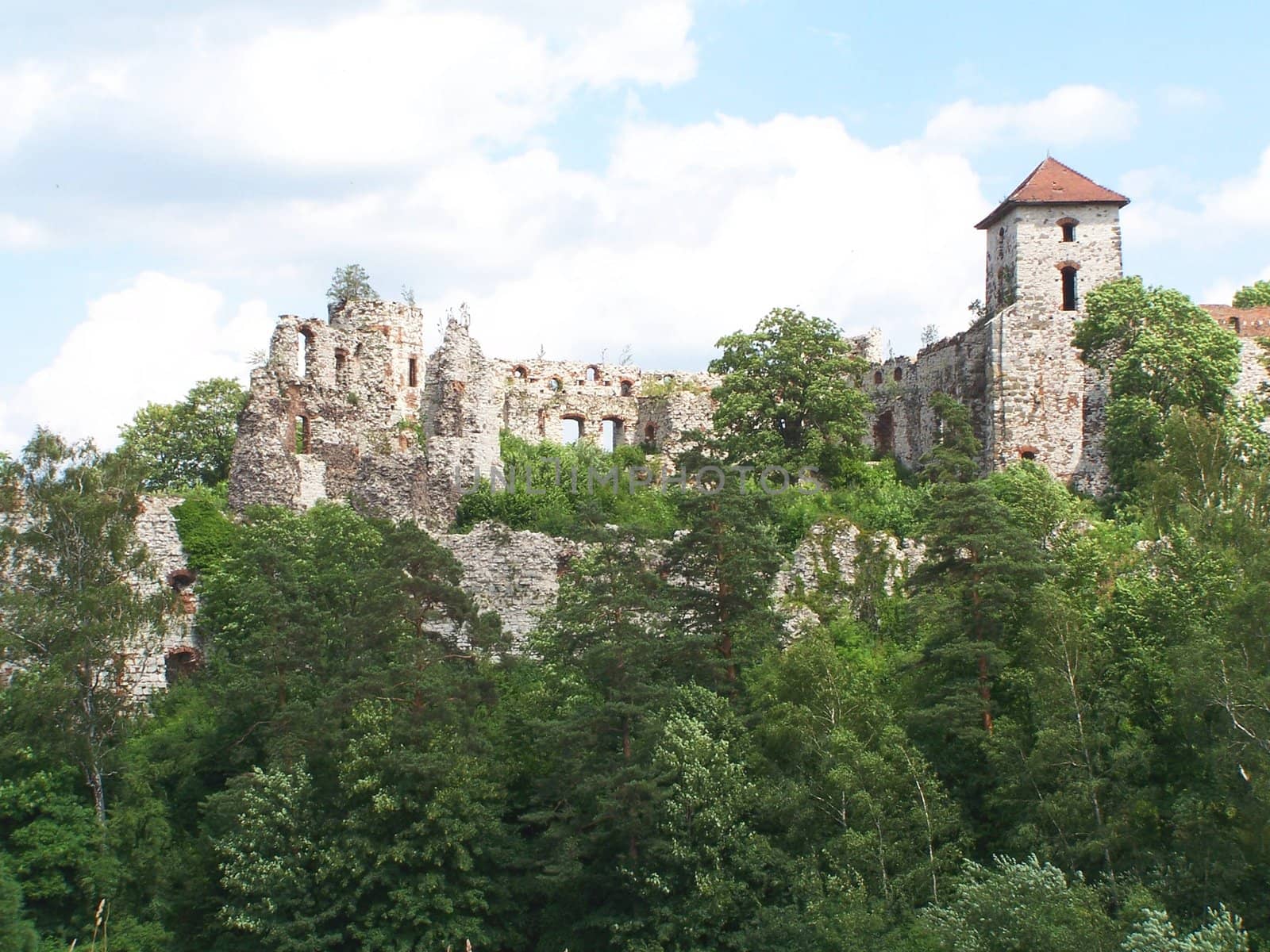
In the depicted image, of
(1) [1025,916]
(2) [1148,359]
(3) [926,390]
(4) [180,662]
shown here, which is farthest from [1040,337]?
(4) [180,662]

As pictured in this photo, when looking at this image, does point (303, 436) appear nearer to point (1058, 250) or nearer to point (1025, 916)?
point (1058, 250)

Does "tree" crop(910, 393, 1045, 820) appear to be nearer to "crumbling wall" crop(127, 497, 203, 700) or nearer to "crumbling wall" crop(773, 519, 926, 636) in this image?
"crumbling wall" crop(773, 519, 926, 636)

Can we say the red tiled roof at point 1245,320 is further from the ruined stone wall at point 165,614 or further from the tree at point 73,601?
the tree at point 73,601

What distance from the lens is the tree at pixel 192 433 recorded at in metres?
48.3

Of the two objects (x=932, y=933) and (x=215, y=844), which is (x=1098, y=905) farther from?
(x=215, y=844)

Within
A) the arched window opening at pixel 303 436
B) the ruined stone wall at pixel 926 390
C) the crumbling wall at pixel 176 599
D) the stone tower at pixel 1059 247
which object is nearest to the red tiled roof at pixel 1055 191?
the stone tower at pixel 1059 247

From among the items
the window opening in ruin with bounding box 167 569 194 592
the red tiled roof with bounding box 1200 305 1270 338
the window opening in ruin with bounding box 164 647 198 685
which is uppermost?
the red tiled roof with bounding box 1200 305 1270 338

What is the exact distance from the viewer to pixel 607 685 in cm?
2777

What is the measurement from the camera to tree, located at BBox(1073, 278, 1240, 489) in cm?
3584

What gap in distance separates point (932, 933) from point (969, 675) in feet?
17.6

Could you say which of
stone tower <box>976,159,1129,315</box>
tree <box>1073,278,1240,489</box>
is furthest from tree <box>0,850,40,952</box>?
stone tower <box>976,159,1129,315</box>

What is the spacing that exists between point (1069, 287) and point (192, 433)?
28.2 metres

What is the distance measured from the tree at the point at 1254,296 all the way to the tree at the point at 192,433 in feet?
108

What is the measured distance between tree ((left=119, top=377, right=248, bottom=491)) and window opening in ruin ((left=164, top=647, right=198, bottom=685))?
46.1 ft
